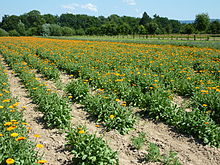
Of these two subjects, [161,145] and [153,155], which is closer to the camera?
[153,155]

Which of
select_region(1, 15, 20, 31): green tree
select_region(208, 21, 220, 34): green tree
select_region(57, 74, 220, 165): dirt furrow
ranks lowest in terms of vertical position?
select_region(57, 74, 220, 165): dirt furrow

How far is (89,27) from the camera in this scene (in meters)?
110

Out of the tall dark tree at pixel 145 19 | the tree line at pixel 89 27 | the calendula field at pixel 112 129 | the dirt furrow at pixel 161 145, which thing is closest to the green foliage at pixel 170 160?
the calendula field at pixel 112 129

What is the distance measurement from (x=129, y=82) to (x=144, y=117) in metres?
2.47

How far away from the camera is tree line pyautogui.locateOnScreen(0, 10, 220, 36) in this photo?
58188mm

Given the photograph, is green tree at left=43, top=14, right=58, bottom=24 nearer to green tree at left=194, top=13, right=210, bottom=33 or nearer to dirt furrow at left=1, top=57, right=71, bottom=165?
green tree at left=194, top=13, right=210, bottom=33

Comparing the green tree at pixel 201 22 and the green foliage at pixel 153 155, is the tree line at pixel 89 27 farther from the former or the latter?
the green foliage at pixel 153 155

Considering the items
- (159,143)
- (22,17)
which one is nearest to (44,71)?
(159,143)

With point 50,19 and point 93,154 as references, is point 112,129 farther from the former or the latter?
point 50,19

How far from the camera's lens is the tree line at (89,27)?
58.2 m

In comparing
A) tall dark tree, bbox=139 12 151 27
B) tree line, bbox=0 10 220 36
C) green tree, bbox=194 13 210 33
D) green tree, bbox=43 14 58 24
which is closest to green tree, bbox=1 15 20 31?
tree line, bbox=0 10 220 36

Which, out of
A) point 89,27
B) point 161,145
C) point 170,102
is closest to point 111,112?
point 161,145

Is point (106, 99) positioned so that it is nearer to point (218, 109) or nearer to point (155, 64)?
point (218, 109)

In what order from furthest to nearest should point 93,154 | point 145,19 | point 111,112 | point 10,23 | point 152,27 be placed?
point 145,19, point 10,23, point 152,27, point 111,112, point 93,154
